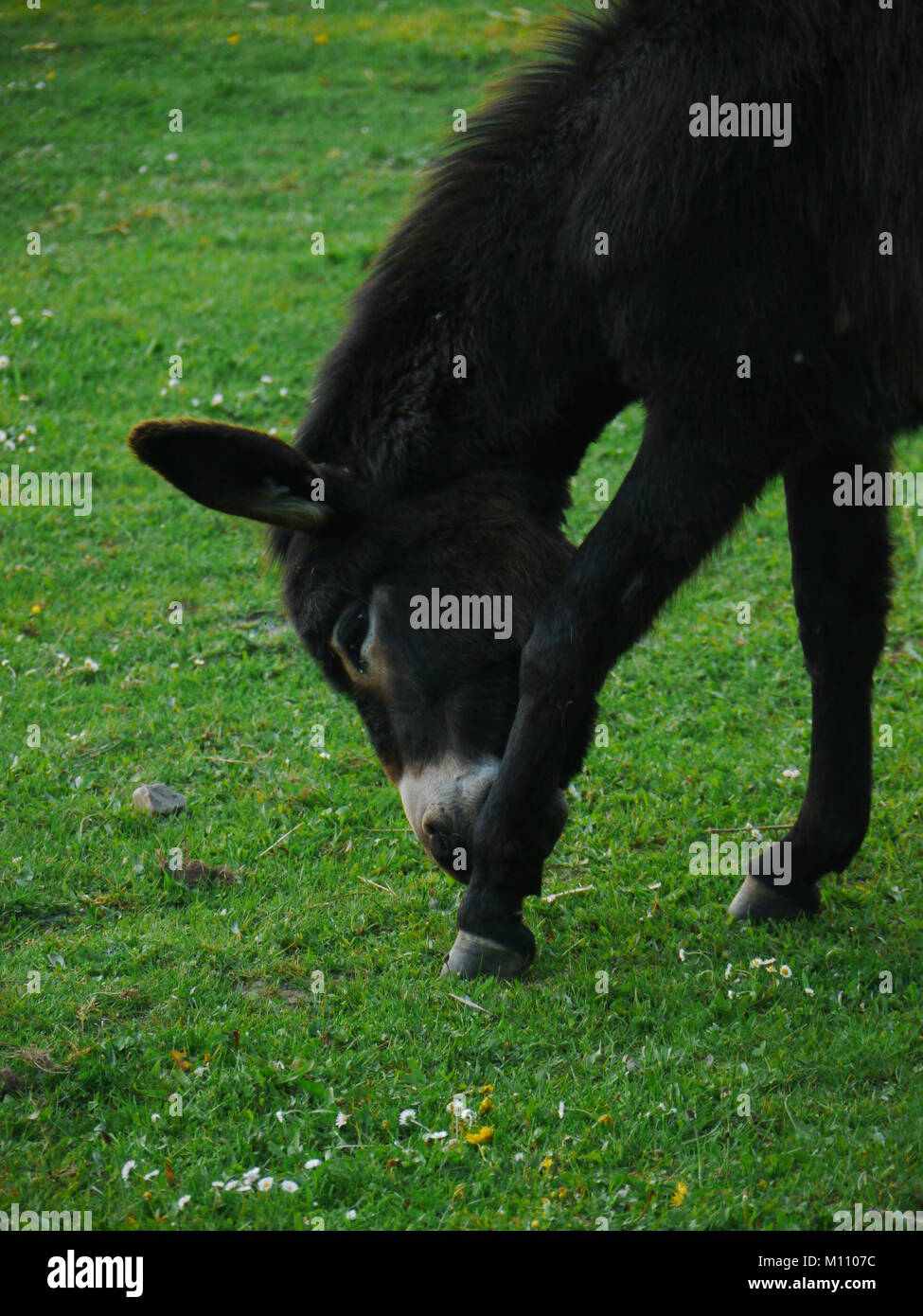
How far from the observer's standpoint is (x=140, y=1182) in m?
3.58

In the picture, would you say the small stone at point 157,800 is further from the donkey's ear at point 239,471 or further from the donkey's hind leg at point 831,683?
the donkey's hind leg at point 831,683

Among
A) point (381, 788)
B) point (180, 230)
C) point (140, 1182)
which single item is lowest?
point (140, 1182)

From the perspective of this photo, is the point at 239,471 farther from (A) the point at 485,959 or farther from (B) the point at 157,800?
(B) the point at 157,800

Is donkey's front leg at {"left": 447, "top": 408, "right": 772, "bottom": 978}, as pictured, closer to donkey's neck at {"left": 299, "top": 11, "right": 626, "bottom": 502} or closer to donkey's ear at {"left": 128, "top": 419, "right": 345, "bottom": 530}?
donkey's neck at {"left": 299, "top": 11, "right": 626, "bottom": 502}

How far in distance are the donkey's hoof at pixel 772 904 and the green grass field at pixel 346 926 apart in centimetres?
8

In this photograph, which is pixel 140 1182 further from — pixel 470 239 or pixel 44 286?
pixel 44 286

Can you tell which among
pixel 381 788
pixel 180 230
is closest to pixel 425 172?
pixel 381 788

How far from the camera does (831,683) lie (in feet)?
15.9

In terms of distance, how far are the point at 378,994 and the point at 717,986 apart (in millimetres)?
1076

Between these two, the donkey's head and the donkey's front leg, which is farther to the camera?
the donkey's head

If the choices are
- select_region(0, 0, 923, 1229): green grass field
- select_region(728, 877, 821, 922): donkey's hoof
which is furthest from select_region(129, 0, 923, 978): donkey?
select_region(0, 0, 923, 1229): green grass field

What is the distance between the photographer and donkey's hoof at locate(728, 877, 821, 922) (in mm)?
4887

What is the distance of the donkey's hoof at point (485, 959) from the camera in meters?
4.48

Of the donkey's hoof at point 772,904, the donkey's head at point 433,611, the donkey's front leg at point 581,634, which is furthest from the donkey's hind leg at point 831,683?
the donkey's head at point 433,611
